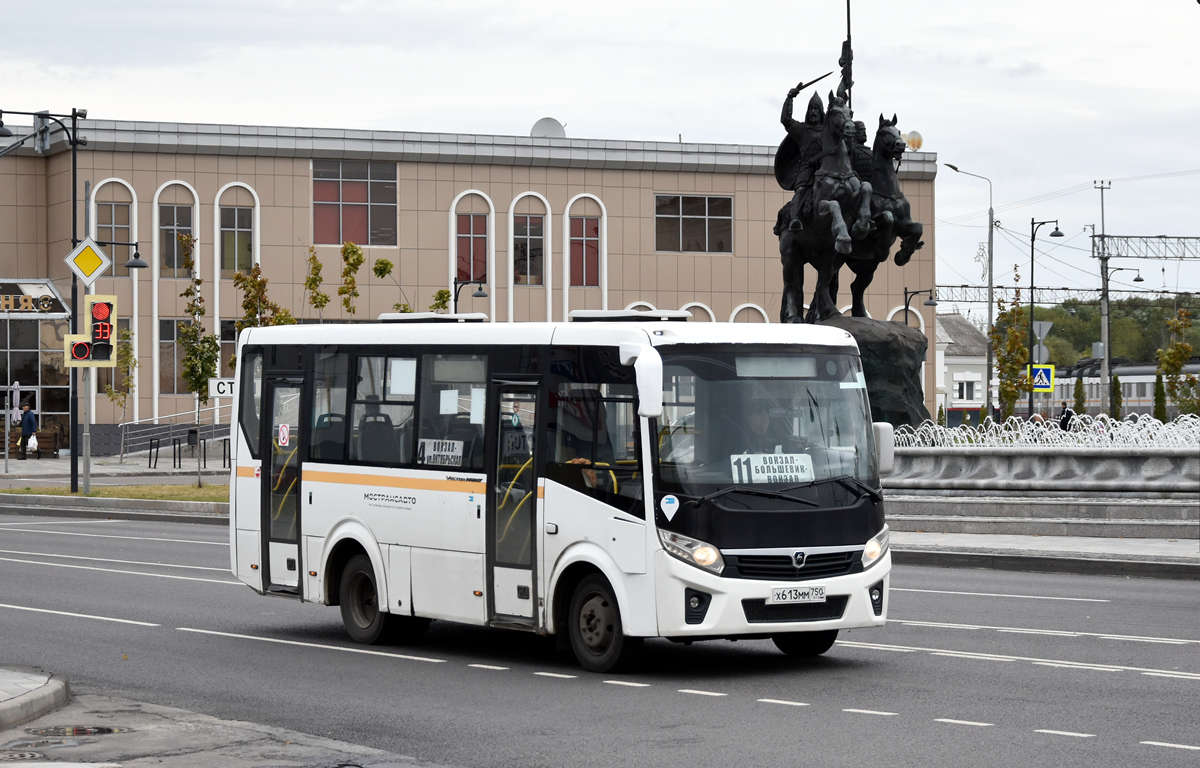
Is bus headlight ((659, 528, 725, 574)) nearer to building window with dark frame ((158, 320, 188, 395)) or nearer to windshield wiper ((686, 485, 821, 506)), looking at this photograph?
windshield wiper ((686, 485, 821, 506))

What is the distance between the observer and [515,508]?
12273mm

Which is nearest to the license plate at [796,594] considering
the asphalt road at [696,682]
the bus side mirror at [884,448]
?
the asphalt road at [696,682]

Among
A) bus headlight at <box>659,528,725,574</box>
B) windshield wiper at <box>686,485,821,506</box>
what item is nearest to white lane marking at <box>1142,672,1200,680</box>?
windshield wiper at <box>686,485,821,506</box>

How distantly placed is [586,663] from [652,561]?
3.55ft

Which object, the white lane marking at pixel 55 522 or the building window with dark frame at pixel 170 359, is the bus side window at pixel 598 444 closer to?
the white lane marking at pixel 55 522

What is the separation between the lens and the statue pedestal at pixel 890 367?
94.7 ft

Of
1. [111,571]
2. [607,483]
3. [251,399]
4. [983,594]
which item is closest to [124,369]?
[111,571]

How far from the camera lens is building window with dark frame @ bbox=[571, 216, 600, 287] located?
67625 mm

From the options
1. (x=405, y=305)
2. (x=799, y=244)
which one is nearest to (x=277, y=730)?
(x=799, y=244)

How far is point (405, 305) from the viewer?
64.4 metres

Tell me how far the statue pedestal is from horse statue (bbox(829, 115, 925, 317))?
0.56m

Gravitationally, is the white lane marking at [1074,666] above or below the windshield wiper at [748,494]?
below

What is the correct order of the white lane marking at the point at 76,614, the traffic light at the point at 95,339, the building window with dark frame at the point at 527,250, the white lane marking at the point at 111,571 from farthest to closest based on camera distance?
the building window with dark frame at the point at 527,250
the traffic light at the point at 95,339
the white lane marking at the point at 111,571
the white lane marking at the point at 76,614

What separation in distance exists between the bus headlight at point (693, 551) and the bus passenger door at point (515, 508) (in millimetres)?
1235
